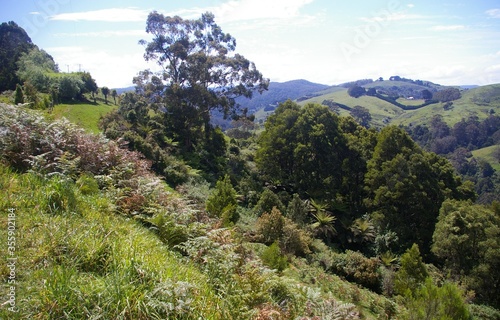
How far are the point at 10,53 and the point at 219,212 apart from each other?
151ft

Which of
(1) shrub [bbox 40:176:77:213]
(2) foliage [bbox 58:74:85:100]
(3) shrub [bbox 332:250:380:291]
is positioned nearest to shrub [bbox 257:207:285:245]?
(3) shrub [bbox 332:250:380:291]

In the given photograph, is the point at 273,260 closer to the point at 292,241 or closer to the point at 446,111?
the point at 292,241

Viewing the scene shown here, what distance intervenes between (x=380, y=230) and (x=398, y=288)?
8.85 m

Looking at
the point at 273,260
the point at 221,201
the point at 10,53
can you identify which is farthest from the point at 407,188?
the point at 10,53

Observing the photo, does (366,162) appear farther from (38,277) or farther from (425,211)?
(38,277)

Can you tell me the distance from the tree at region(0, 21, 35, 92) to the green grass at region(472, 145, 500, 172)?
4239 inches

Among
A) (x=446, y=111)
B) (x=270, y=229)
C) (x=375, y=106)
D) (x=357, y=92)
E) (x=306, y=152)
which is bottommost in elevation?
(x=270, y=229)

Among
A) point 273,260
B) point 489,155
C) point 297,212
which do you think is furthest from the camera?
point 489,155

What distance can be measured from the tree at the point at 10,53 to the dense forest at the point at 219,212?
0.33 meters

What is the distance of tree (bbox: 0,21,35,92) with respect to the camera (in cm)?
3206

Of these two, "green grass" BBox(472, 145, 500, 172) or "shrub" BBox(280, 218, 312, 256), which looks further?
"green grass" BBox(472, 145, 500, 172)

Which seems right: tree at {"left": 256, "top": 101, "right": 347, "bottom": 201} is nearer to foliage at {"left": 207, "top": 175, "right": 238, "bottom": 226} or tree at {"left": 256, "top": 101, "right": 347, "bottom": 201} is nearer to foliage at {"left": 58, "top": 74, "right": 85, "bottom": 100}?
foliage at {"left": 207, "top": 175, "right": 238, "bottom": 226}

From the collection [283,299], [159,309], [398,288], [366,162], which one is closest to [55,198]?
[159,309]

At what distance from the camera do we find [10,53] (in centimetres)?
4197
